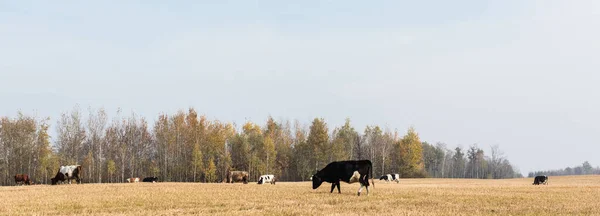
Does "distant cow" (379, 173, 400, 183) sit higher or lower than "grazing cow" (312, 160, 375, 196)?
lower

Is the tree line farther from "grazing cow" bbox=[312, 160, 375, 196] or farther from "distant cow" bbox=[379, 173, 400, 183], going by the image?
"grazing cow" bbox=[312, 160, 375, 196]

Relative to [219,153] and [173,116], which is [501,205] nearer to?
[219,153]

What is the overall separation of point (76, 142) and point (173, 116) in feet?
59.2

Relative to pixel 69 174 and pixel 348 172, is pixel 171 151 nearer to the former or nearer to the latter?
pixel 69 174

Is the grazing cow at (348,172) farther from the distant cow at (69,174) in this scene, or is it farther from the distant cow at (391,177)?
the distant cow at (391,177)

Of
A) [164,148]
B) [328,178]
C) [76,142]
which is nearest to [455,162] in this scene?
[164,148]

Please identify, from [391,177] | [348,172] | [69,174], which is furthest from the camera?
[391,177]

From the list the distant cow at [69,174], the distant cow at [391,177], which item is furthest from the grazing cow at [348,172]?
the distant cow at [391,177]

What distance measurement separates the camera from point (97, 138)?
89.4 metres

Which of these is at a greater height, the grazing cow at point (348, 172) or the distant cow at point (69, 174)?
the grazing cow at point (348, 172)

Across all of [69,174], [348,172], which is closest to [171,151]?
[69,174]

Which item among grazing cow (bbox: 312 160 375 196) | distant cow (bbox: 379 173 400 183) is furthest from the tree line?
grazing cow (bbox: 312 160 375 196)

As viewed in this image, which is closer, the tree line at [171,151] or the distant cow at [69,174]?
the distant cow at [69,174]

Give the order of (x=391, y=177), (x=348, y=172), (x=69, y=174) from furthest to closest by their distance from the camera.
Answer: (x=391, y=177), (x=69, y=174), (x=348, y=172)
